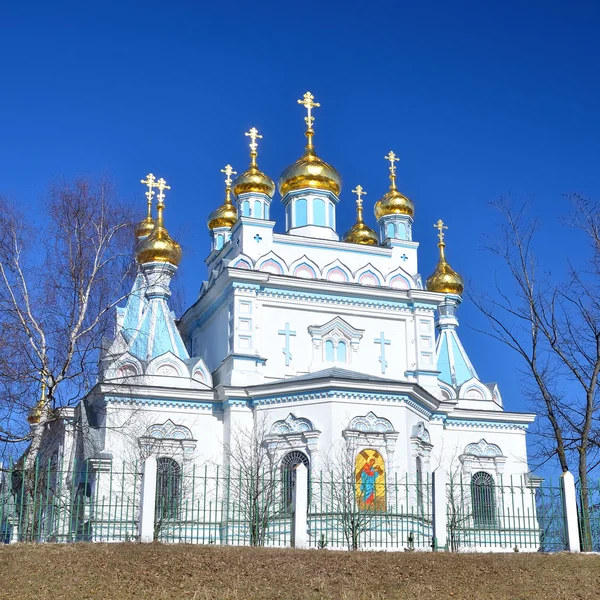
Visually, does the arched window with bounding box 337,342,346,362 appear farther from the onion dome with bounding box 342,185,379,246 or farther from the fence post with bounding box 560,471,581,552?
the fence post with bounding box 560,471,581,552

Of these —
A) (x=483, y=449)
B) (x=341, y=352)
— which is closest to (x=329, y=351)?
(x=341, y=352)

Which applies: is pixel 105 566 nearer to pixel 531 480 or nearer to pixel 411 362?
pixel 411 362

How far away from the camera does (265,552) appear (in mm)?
9938

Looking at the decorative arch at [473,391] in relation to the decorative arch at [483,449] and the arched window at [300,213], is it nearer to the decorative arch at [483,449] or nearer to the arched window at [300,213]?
the decorative arch at [483,449]

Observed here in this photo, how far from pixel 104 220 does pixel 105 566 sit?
674 centimetres

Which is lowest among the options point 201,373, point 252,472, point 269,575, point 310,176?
point 269,575

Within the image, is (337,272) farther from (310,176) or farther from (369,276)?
(310,176)

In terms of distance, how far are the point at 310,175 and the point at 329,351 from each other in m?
4.52

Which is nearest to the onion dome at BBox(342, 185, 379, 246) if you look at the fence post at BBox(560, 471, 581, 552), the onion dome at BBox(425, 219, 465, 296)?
the onion dome at BBox(425, 219, 465, 296)

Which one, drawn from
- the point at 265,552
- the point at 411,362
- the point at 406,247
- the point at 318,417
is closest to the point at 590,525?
the point at 265,552

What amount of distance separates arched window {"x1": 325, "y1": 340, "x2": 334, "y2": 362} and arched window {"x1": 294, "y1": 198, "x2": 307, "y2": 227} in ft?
10.8

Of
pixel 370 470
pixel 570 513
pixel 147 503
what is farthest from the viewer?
pixel 370 470

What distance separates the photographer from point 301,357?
18.6 metres

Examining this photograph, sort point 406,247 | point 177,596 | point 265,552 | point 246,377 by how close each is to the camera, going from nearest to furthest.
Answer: point 177,596, point 265,552, point 246,377, point 406,247
